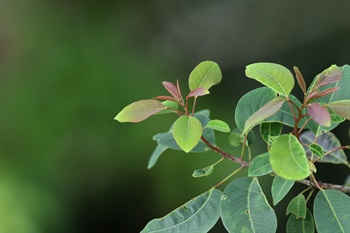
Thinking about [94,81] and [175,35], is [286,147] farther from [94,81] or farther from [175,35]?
[175,35]

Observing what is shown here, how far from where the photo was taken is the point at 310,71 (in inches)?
84.1

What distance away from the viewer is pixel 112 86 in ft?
6.89

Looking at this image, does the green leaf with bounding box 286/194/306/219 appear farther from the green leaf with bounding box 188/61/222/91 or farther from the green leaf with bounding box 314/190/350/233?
the green leaf with bounding box 188/61/222/91

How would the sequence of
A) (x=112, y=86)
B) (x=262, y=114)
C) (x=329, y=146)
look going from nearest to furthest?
(x=262, y=114) → (x=329, y=146) → (x=112, y=86)

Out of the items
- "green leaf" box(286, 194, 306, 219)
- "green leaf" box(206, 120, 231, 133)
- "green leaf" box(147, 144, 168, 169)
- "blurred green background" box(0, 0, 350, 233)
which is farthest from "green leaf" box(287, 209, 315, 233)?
"blurred green background" box(0, 0, 350, 233)

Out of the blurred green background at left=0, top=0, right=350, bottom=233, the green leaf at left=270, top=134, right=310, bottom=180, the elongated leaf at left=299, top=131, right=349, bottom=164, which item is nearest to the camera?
the green leaf at left=270, top=134, right=310, bottom=180

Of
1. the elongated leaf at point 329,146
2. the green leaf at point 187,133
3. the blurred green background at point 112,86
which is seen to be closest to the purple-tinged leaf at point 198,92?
the green leaf at point 187,133

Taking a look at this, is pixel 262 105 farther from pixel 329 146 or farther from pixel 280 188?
pixel 329 146

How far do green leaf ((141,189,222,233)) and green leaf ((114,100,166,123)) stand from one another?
115mm

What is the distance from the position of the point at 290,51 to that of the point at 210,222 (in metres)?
1.75

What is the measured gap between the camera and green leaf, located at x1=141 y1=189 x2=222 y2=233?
1.81 ft

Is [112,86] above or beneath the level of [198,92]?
beneath

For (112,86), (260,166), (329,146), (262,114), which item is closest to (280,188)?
(260,166)

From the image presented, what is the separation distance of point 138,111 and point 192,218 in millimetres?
137
